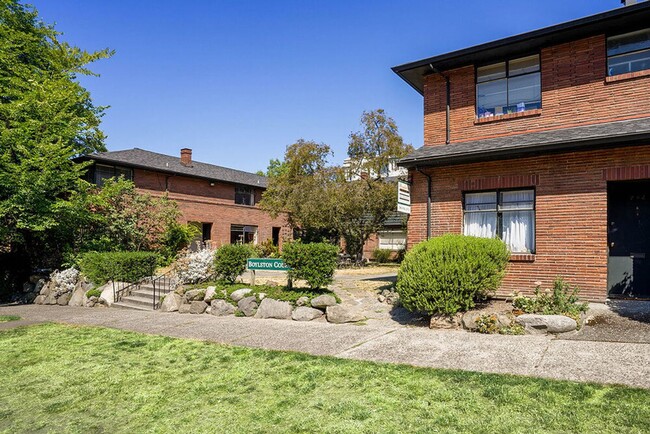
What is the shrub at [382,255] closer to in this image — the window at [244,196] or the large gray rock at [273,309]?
the window at [244,196]

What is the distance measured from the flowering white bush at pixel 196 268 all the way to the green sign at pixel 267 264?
2.23 m

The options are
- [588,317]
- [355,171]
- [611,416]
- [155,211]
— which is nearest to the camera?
[611,416]

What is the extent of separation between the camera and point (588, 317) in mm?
8102

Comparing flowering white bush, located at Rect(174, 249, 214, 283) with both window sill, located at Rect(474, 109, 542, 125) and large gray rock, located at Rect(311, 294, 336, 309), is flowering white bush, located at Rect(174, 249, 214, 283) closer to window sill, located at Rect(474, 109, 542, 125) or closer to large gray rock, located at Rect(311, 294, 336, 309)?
large gray rock, located at Rect(311, 294, 336, 309)

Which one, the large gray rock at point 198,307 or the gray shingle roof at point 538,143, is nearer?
the gray shingle roof at point 538,143

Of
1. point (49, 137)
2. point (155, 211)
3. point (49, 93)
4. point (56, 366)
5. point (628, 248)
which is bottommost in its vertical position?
point (56, 366)

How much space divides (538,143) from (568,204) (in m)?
1.59

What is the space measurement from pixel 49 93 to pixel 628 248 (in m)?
18.0

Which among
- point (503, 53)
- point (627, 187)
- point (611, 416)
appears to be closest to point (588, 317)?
point (627, 187)

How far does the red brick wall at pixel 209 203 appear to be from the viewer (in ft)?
83.8

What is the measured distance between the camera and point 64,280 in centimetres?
1442

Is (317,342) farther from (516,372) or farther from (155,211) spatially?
(155,211)

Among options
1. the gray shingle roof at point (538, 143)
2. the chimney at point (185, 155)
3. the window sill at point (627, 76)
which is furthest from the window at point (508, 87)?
the chimney at point (185, 155)

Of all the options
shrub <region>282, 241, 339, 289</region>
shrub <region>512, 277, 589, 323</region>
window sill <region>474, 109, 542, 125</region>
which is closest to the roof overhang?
window sill <region>474, 109, 542, 125</region>
